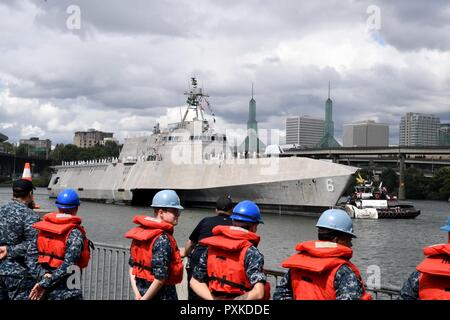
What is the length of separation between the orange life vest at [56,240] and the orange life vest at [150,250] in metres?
0.50

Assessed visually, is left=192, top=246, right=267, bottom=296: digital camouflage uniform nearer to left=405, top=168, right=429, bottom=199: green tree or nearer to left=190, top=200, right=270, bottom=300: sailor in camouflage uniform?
left=190, top=200, right=270, bottom=300: sailor in camouflage uniform

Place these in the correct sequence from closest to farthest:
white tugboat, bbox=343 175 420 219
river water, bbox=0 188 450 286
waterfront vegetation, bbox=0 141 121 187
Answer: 1. river water, bbox=0 188 450 286
2. white tugboat, bbox=343 175 420 219
3. waterfront vegetation, bbox=0 141 121 187

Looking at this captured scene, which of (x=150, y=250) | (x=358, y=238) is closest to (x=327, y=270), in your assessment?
(x=150, y=250)

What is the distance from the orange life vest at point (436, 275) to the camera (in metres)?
3.23

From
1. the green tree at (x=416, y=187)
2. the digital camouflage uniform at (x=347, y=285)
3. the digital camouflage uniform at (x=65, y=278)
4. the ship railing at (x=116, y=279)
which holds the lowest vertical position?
the green tree at (x=416, y=187)

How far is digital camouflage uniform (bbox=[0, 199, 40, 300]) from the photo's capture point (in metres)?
4.77

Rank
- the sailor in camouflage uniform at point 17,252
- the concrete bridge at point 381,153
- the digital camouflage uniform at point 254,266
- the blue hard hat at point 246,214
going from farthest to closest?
the concrete bridge at point 381,153 < the sailor in camouflage uniform at point 17,252 < the blue hard hat at point 246,214 < the digital camouflage uniform at point 254,266

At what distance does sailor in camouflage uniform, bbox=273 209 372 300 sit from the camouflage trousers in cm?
254

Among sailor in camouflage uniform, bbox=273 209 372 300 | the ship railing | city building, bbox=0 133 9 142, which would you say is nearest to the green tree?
the ship railing

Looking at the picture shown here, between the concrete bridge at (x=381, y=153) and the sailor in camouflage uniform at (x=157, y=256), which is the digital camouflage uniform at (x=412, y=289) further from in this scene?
the concrete bridge at (x=381, y=153)

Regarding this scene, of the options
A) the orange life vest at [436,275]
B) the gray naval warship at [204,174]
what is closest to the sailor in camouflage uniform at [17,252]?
the orange life vest at [436,275]
